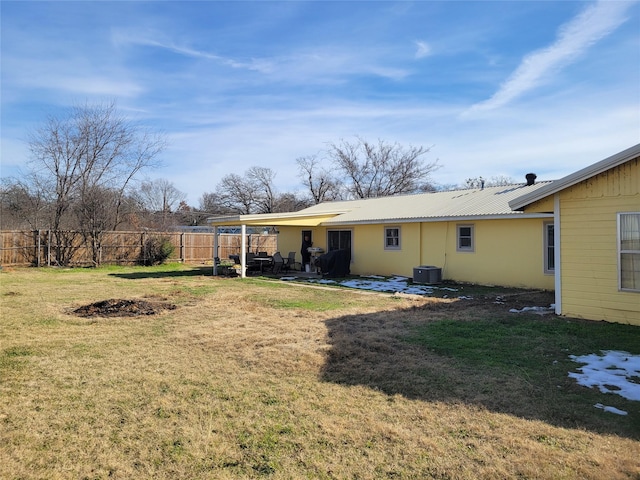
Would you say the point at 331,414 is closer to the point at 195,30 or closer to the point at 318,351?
the point at 318,351

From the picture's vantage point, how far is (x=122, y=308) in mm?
9352

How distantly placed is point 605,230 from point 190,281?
12.5 m

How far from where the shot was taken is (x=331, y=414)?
12.5 ft

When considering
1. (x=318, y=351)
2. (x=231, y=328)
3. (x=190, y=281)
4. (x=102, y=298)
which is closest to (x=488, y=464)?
(x=318, y=351)

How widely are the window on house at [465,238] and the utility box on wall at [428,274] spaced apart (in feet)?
3.60

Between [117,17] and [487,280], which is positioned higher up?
[117,17]

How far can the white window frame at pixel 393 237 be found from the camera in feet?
53.3

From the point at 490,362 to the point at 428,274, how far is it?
8.66 metres

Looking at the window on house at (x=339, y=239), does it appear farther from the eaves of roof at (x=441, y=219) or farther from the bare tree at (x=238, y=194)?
the bare tree at (x=238, y=194)

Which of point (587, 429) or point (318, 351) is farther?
point (318, 351)

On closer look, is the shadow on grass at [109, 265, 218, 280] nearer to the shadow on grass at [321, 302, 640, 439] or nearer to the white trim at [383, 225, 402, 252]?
the white trim at [383, 225, 402, 252]

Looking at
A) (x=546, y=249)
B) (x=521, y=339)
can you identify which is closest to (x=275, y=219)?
(x=546, y=249)

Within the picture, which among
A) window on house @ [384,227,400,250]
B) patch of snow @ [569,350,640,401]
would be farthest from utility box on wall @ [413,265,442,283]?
patch of snow @ [569,350,640,401]

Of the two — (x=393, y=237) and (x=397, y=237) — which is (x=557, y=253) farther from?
(x=393, y=237)
